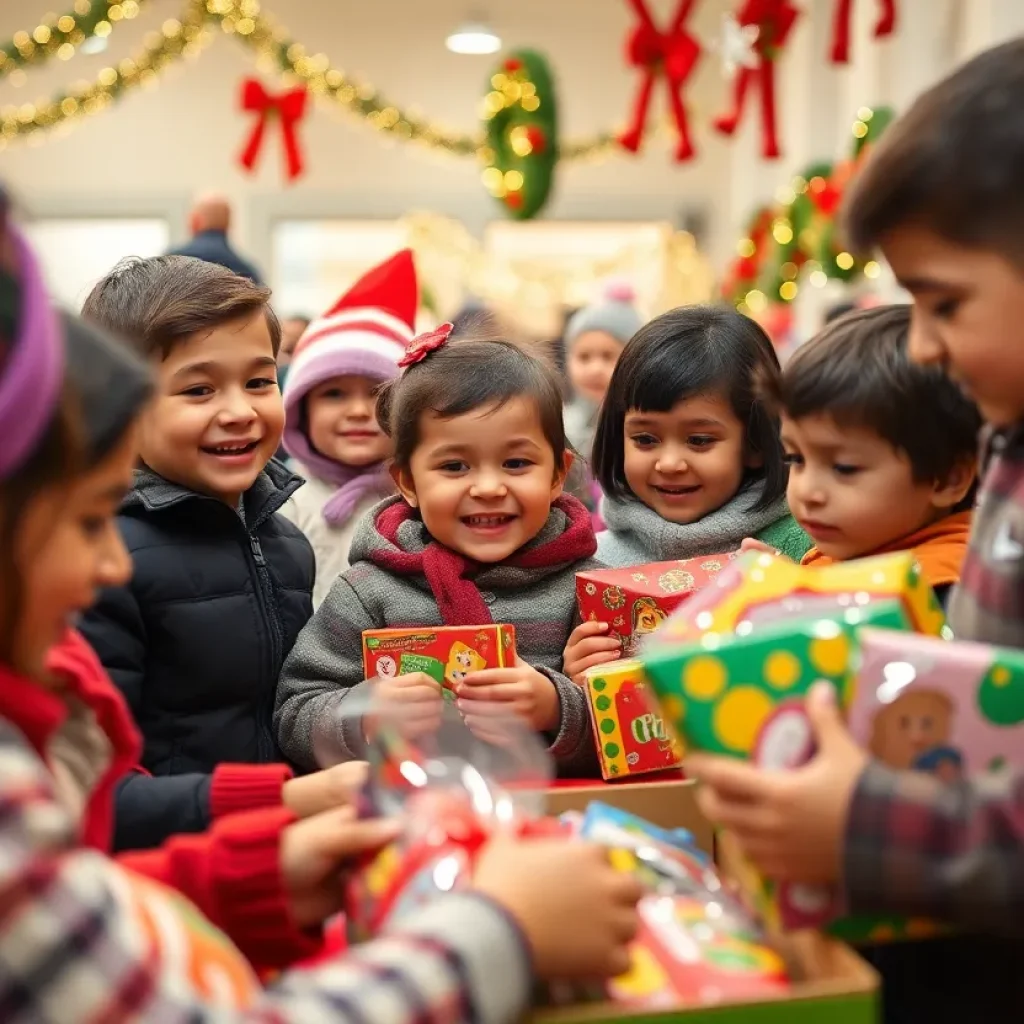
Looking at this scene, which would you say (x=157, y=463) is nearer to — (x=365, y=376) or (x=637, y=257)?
(x=365, y=376)

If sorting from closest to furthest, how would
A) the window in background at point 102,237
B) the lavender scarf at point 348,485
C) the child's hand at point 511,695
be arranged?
the child's hand at point 511,695
the lavender scarf at point 348,485
the window in background at point 102,237

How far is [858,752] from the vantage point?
1.02 metres

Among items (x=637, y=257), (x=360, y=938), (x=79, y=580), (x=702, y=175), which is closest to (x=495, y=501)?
(x=360, y=938)

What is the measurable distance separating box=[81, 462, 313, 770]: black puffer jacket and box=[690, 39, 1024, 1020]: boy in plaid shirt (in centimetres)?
84

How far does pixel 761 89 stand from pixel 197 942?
536 cm

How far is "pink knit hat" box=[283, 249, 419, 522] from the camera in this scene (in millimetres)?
2676

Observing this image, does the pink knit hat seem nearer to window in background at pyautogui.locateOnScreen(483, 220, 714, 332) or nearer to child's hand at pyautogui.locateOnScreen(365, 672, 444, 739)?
child's hand at pyautogui.locateOnScreen(365, 672, 444, 739)

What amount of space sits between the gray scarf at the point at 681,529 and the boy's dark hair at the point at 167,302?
0.67 m

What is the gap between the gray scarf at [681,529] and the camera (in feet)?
6.74

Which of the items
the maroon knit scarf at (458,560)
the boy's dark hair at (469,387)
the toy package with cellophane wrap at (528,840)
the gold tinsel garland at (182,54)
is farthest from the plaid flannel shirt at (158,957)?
the gold tinsel garland at (182,54)

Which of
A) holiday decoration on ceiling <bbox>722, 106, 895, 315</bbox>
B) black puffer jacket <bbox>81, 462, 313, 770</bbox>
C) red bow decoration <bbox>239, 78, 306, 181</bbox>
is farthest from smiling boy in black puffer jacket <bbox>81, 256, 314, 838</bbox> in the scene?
red bow decoration <bbox>239, 78, 306, 181</bbox>

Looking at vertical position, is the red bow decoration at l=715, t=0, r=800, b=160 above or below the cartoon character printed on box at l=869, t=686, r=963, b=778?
above

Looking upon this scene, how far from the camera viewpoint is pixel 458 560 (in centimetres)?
190

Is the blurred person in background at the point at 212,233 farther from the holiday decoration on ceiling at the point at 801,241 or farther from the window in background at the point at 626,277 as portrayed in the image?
the window in background at the point at 626,277
